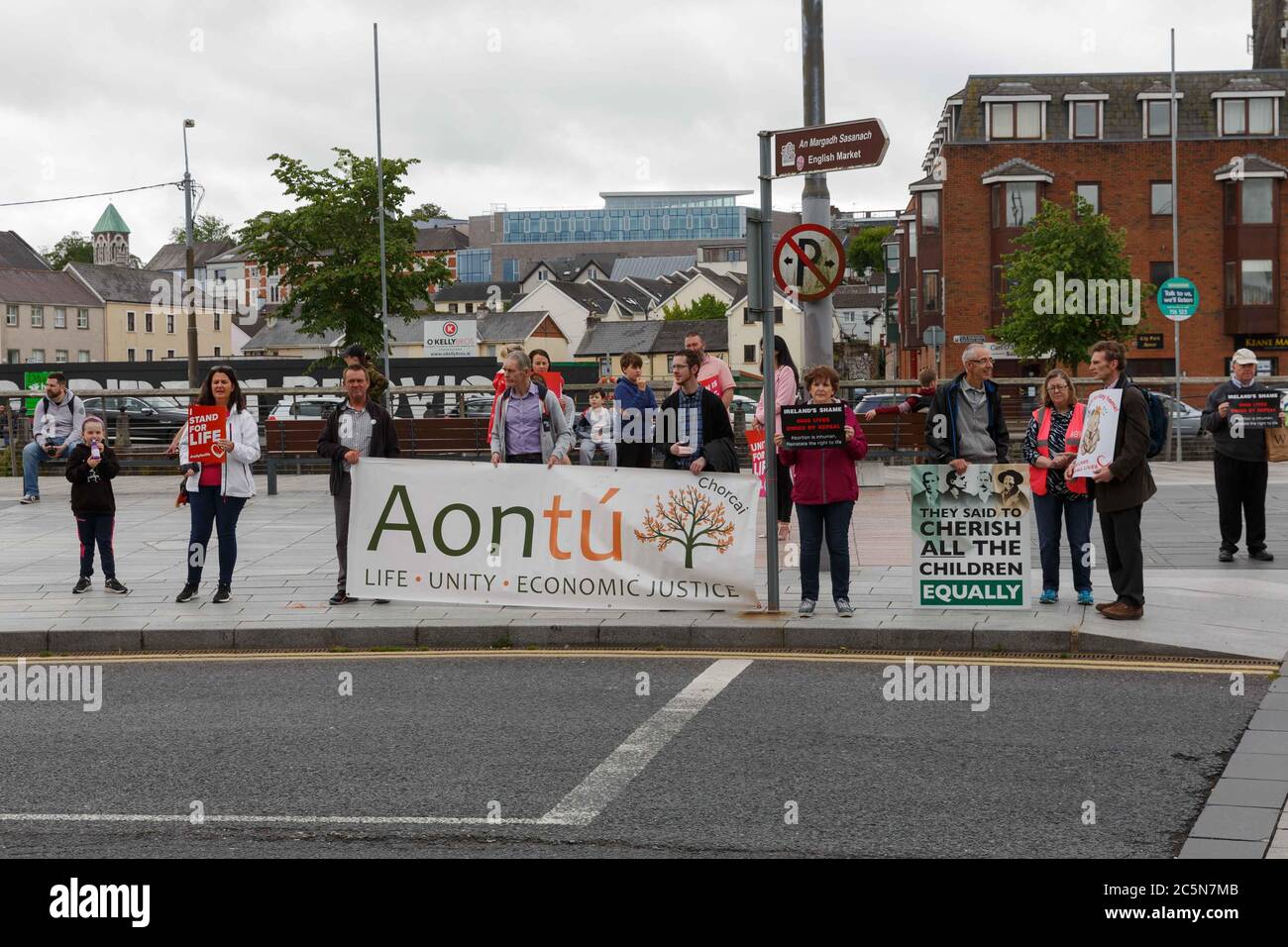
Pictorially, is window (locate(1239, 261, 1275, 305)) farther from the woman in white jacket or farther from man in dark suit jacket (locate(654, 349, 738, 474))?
the woman in white jacket

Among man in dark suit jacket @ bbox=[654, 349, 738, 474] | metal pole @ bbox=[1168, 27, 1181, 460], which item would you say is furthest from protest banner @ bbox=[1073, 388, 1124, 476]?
Result: metal pole @ bbox=[1168, 27, 1181, 460]

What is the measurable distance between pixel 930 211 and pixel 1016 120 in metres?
5.40

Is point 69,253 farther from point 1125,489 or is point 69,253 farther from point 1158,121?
point 1125,489

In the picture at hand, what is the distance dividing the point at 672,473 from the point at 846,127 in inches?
104

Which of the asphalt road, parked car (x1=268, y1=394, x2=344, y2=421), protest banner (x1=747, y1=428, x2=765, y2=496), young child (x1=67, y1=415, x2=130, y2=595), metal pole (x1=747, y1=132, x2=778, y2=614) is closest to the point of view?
the asphalt road

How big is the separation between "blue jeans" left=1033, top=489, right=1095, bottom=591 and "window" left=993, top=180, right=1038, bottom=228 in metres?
50.8

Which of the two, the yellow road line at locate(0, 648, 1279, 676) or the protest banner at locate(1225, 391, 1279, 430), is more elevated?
the protest banner at locate(1225, 391, 1279, 430)

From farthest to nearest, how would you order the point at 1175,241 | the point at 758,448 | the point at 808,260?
the point at 1175,241, the point at 758,448, the point at 808,260

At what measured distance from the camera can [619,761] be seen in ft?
22.0

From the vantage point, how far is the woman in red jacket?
10.3m

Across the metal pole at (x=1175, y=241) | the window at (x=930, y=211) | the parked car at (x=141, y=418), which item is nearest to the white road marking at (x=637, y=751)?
the parked car at (x=141, y=418)

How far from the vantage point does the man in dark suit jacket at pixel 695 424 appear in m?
11.4

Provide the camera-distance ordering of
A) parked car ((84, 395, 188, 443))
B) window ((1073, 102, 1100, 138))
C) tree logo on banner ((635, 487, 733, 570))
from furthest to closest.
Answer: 1. window ((1073, 102, 1100, 138))
2. parked car ((84, 395, 188, 443))
3. tree logo on banner ((635, 487, 733, 570))

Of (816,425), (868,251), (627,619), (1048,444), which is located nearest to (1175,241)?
(1048,444)
